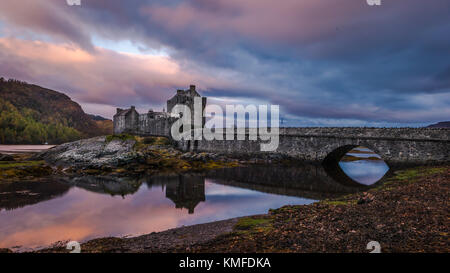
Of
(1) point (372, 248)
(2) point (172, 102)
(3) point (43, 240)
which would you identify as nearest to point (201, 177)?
(3) point (43, 240)

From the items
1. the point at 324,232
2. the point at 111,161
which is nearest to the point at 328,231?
the point at 324,232

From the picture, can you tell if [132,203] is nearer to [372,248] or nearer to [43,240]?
[43,240]

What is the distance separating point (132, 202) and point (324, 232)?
14847mm

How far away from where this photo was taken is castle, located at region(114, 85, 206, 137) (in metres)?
61.4

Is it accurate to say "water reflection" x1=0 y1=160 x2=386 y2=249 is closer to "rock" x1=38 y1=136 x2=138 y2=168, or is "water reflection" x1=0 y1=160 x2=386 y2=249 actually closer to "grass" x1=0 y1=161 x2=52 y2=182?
"grass" x1=0 y1=161 x2=52 y2=182

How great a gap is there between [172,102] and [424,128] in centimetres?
5376

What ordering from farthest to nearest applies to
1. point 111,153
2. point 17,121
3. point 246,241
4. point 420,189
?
point 17,121
point 111,153
point 420,189
point 246,241

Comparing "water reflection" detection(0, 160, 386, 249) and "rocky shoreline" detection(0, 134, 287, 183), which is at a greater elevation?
"rocky shoreline" detection(0, 134, 287, 183)

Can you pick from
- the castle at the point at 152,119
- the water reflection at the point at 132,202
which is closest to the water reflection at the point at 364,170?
the water reflection at the point at 132,202

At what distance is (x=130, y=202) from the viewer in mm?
18703

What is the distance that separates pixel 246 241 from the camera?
8883 mm

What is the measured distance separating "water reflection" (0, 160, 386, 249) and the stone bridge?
43.3 feet

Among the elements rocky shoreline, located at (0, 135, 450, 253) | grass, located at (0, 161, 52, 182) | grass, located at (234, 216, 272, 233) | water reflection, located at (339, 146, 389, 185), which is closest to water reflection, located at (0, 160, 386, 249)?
rocky shoreline, located at (0, 135, 450, 253)

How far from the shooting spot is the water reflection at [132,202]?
1260 cm
